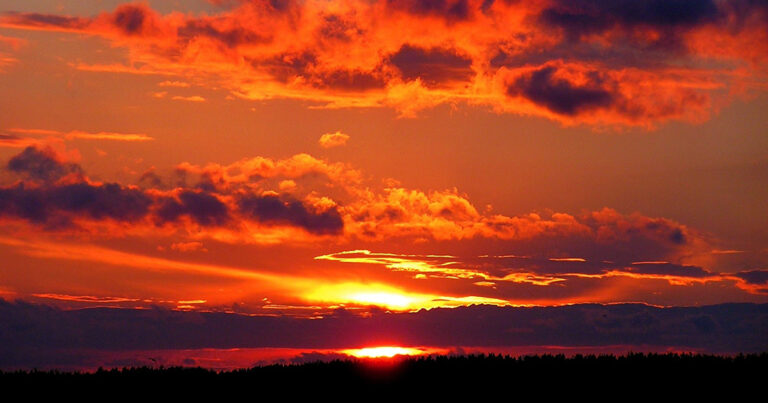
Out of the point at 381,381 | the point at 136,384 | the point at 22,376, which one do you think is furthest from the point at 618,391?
the point at 22,376

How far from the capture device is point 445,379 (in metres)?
70.0

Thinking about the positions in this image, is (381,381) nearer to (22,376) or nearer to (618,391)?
(618,391)

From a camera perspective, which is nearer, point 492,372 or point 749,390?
point 749,390

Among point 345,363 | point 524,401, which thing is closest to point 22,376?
point 345,363

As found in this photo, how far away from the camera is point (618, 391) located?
213ft

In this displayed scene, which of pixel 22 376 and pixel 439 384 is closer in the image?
pixel 439 384

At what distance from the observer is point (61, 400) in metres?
71.2

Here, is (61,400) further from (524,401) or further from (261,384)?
(524,401)

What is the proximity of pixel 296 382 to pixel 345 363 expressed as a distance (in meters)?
3.60

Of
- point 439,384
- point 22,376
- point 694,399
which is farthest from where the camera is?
point 22,376

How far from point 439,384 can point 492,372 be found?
11.6 ft

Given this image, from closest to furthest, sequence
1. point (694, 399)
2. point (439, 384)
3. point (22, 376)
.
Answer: point (694, 399), point (439, 384), point (22, 376)

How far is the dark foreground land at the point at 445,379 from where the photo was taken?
6531 centimetres

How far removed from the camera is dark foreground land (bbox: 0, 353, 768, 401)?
65.3m
